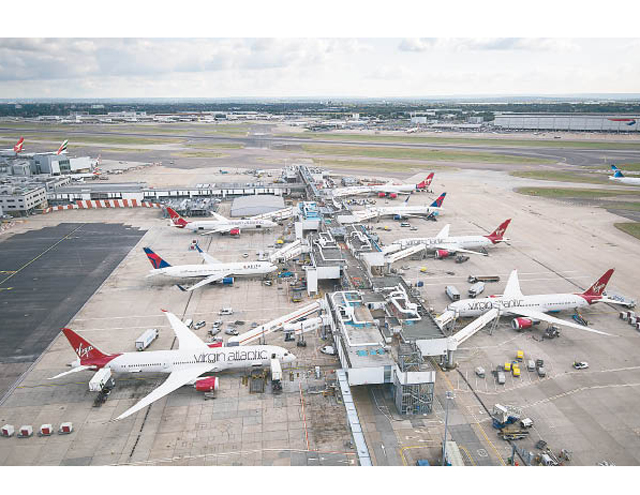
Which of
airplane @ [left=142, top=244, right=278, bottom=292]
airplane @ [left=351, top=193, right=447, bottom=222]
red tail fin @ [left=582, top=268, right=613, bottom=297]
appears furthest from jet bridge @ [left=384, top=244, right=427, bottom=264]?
red tail fin @ [left=582, top=268, right=613, bottom=297]

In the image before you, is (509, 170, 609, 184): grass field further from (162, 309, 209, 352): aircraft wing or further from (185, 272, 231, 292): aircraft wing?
(162, 309, 209, 352): aircraft wing

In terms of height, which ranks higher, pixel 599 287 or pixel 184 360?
pixel 599 287

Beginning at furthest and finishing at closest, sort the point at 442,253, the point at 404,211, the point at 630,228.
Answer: the point at 404,211 < the point at 630,228 < the point at 442,253

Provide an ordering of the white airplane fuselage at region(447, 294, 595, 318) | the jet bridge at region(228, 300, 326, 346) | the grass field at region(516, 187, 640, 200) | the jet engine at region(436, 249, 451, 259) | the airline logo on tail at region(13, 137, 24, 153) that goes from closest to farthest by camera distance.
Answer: the jet bridge at region(228, 300, 326, 346), the white airplane fuselage at region(447, 294, 595, 318), the jet engine at region(436, 249, 451, 259), the grass field at region(516, 187, 640, 200), the airline logo on tail at region(13, 137, 24, 153)

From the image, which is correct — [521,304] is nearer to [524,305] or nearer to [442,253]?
[524,305]

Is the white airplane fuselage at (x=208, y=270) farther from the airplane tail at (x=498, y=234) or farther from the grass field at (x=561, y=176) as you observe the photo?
the grass field at (x=561, y=176)

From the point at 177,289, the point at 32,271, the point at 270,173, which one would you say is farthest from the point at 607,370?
the point at 270,173

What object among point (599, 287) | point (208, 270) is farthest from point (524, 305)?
point (208, 270)
